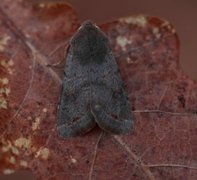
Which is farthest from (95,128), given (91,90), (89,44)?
(89,44)

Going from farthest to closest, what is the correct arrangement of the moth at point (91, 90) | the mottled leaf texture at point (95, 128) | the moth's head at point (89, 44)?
the moth's head at point (89, 44) → the moth at point (91, 90) → the mottled leaf texture at point (95, 128)

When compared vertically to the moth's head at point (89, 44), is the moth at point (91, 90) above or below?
below

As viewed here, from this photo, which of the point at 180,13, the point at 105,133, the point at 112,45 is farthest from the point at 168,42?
the point at 180,13

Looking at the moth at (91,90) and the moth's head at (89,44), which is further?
the moth's head at (89,44)

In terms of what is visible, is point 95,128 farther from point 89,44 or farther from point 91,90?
point 89,44

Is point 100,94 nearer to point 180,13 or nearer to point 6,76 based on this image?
point 6,76
